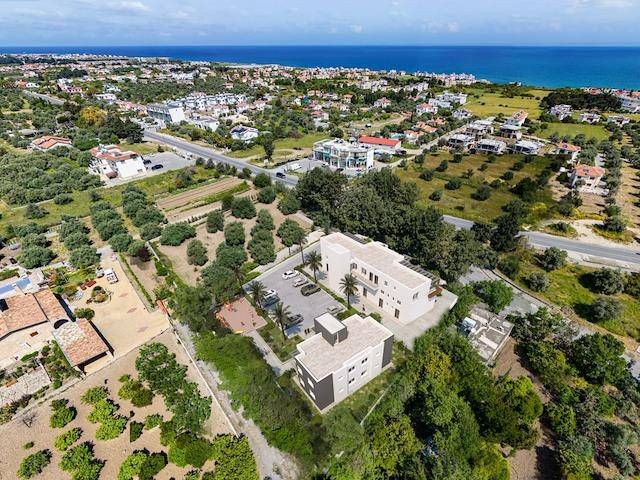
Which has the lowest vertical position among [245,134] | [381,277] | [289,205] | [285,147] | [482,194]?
[285,147]

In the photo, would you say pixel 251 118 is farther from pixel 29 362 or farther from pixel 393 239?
pixel 29 362

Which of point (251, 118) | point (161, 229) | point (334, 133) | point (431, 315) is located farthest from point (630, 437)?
point (251, 118)

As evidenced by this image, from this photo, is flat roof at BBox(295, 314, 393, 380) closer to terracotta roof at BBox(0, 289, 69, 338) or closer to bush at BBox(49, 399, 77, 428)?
bush at BBox(49, 399, 77, 428)

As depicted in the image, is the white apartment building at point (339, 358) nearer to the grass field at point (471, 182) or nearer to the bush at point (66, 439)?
the bush at point (66, 439)

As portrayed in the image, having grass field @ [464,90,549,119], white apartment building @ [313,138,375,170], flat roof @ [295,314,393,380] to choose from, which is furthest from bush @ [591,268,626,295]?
grass field @ [464,90,549,119]

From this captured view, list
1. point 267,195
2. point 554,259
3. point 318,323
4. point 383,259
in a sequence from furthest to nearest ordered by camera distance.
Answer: point 267,195, point 554,259, point 383,259, point 318,323

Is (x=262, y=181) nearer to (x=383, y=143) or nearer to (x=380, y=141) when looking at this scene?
(x=383, y=143)

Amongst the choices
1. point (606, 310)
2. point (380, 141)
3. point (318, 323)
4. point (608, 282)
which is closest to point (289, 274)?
point (318, 323)
